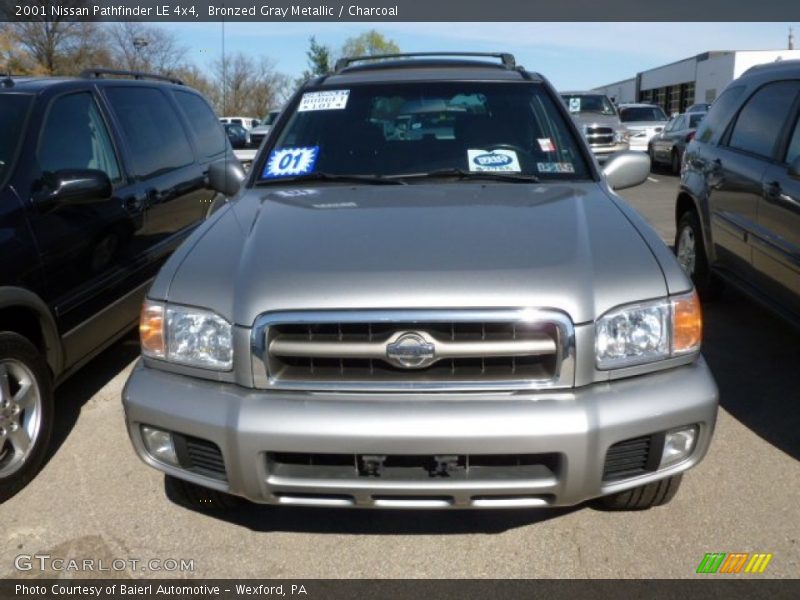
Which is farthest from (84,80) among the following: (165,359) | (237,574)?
(237,574)

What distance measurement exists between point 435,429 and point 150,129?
3.68 metres

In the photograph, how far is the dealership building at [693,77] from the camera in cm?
3794

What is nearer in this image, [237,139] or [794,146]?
[794,146]

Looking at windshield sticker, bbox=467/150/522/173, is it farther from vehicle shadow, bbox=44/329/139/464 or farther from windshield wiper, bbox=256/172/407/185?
vehicle shadow, bbox=44/329/139/464

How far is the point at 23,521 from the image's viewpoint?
9.77 feet

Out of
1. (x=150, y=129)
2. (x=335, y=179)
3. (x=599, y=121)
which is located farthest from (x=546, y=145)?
(x=599, y=121)

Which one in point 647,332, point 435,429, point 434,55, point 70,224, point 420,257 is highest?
point 434,55

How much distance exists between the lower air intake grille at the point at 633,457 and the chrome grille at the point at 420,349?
0.96 ft

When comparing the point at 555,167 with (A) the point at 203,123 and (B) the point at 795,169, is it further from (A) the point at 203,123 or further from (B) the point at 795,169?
(A) the point at 203,123

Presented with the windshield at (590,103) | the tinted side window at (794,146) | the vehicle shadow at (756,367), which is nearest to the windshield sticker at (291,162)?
the vehicle shadow at (756,367)

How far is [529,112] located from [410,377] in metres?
1.92

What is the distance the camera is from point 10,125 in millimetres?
3703

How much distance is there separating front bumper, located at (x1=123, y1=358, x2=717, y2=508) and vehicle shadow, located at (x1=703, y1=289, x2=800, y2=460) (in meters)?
1.57

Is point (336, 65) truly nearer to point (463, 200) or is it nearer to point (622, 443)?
point (463, 200)
